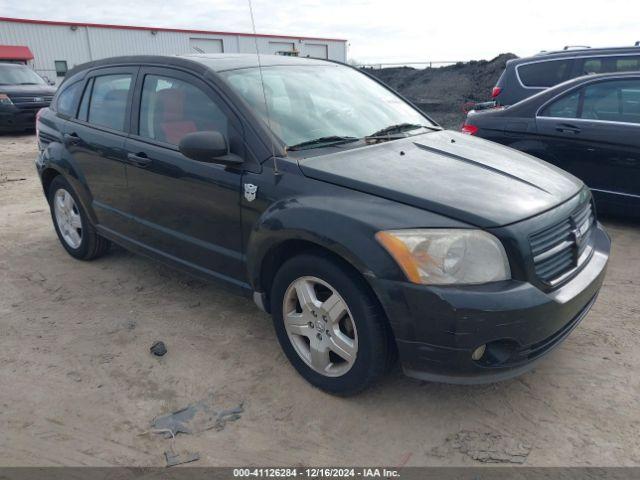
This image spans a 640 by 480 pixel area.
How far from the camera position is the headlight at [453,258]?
92.2 inches

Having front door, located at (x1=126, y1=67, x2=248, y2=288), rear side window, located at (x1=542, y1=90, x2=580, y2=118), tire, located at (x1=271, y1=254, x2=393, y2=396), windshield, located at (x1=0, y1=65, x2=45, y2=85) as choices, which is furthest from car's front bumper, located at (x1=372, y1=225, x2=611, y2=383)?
windshield, located at (x1=0, y1=65, x2=45, y2=85)

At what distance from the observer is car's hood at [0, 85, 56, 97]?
42.0 feet

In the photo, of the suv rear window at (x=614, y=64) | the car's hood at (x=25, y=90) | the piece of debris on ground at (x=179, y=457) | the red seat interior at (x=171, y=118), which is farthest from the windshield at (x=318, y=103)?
the car's hood at (x=25, y=90)

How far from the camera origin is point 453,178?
108 inches

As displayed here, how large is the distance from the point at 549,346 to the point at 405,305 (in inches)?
30.5

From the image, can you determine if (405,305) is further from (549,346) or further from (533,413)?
(533,413)

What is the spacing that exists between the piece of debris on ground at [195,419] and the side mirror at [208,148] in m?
1.32

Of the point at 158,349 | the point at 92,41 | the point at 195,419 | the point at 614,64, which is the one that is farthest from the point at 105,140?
the point at 92,41

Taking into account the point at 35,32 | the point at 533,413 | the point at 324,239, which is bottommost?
the point at 533,413

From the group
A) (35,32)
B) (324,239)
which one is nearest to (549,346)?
(324,239)

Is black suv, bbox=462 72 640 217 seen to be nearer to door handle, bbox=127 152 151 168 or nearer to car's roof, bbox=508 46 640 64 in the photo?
car's roof, bbox=508 46 640 64

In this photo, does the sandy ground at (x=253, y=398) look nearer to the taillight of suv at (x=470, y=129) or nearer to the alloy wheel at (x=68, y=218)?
the alloy wheel at (x=68, y=218)

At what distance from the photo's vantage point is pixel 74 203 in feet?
15.4

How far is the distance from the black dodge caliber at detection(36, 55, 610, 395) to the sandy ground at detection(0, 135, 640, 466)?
296 mm
